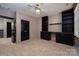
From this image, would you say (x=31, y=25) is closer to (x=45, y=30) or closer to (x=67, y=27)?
(x=45, y=30)

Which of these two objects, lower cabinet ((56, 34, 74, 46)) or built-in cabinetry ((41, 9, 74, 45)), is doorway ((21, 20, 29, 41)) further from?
lower cabinet ((56, 34, 74, 46))

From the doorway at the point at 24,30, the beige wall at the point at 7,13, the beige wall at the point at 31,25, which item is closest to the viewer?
the beige wall at the point at 7,13

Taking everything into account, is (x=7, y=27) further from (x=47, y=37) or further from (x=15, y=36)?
(x=47, y=37)

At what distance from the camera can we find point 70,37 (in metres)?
4.90

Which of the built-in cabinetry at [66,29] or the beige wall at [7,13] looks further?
the beige wall at [7,13]

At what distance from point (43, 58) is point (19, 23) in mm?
4987

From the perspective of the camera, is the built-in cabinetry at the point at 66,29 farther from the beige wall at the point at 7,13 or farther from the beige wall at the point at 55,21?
the beige wall at the point at 7,13

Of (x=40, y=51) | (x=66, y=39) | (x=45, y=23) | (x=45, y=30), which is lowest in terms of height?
(x=40, y=51)

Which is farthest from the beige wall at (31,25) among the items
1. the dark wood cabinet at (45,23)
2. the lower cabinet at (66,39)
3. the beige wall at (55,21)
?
the lower cabinet at (66,39)

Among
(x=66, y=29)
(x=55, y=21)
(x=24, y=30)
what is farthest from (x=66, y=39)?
(x=24, y=30)

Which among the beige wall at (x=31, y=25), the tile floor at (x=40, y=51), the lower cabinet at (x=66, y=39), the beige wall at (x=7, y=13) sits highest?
the beige wall at (x=7, y=13)

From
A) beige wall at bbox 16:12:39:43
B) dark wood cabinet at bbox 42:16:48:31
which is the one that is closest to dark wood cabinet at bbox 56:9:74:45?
dark wood cabinet at bbox 42:16:48:31

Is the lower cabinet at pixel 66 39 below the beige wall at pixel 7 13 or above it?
below

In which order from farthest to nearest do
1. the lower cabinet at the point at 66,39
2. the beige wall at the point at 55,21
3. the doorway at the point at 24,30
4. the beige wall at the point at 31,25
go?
the doorway at the point at 24,30 → the beige wall at the point at 55,21 → the beige wall at the point at 31,25 → the lower cabinet at the point at 66,39
